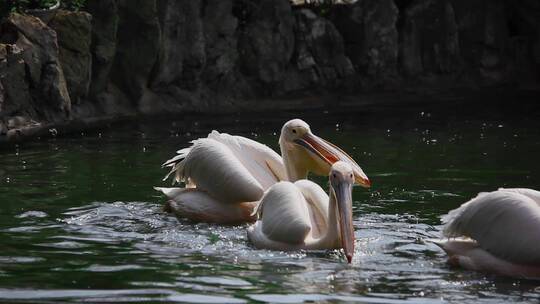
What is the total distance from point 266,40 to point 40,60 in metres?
4.46

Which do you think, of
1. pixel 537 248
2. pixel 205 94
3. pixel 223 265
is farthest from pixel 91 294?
pixel 205 94

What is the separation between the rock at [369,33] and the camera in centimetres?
1606

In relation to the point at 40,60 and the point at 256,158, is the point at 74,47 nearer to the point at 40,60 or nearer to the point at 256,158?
the point at 40,60

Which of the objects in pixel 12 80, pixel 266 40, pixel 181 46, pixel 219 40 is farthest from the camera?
pixel 266 40

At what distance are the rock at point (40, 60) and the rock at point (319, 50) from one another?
469cm

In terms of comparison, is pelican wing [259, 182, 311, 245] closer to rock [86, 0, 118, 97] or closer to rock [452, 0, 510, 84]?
rock [86, 0, 118, 97]

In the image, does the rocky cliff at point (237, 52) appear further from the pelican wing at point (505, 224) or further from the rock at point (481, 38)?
the pelican wing at point (505, 224)

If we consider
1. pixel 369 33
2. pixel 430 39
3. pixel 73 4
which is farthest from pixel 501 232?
pixel 430 39

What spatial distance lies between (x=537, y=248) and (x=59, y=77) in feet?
23.3

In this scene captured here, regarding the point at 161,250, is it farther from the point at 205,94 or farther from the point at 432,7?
the point at 432,7

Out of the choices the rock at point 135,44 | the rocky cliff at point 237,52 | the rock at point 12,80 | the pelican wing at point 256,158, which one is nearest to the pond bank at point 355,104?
the rocky cliff at point 237,52

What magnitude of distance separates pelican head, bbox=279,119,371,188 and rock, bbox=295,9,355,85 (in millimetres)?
7935

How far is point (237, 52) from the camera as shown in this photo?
595 inches

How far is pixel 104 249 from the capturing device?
6512 mm
